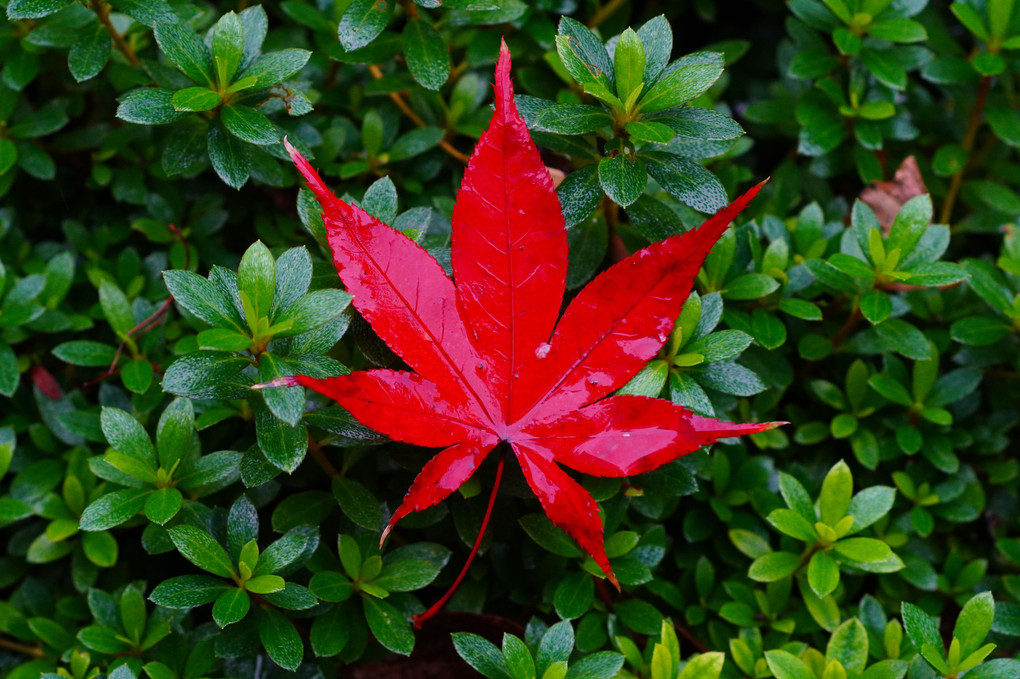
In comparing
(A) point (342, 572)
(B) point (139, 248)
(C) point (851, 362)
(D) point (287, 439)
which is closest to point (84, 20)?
(B) point (139, 248)

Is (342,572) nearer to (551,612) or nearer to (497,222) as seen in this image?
(551,612)

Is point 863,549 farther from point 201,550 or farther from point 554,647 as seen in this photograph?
point 201,550

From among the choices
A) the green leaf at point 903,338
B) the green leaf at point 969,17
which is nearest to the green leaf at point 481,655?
the green leaf at point 903,338

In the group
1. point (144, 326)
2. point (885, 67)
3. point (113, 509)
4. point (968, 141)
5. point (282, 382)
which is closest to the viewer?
point (282, 382)

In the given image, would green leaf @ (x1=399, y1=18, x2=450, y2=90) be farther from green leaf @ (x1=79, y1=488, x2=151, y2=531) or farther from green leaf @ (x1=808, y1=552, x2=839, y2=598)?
green leaf @ (x1=808, y1=552, x2=839, y2=598)

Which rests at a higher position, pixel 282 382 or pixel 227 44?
→ pixel 227 44

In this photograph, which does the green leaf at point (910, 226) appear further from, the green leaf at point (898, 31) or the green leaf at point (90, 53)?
the green leaf at point (90, 53)

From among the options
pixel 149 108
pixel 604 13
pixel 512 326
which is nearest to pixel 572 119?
pixel 512 326
